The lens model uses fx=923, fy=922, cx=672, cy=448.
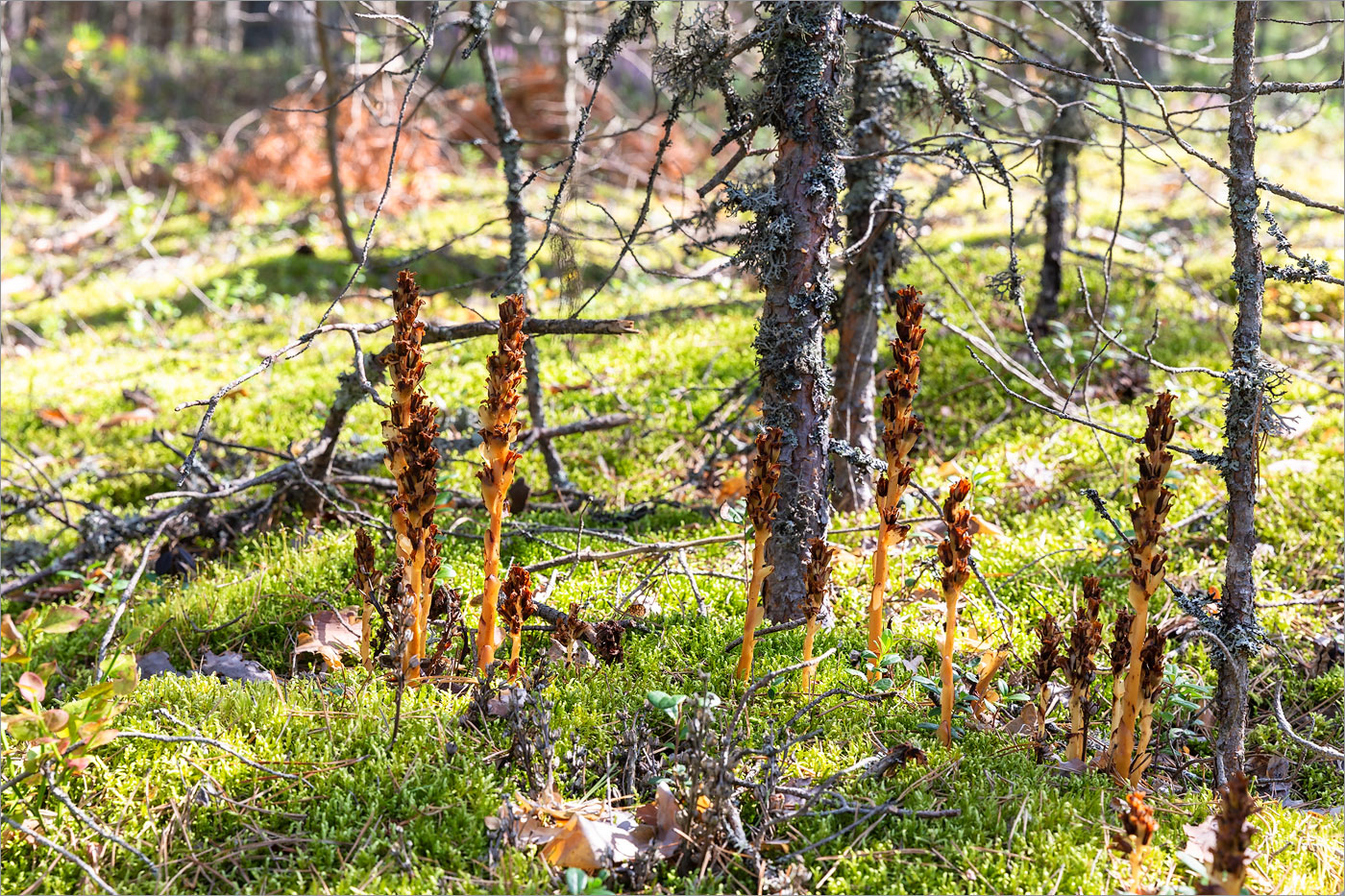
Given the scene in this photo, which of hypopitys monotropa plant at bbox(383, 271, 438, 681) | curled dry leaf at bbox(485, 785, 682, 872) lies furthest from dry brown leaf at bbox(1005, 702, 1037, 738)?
hypopitys monotropa plant at bbox(383, 271, 438, 681)

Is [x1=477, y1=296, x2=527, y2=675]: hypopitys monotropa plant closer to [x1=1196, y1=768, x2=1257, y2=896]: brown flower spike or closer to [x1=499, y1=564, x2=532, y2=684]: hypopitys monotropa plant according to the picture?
[x1=499, y1=564, x2=532, y2=684]: hypopitys monotropa plant

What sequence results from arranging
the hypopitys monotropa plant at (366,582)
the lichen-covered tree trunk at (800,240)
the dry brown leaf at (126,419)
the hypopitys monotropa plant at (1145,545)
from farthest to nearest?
1. the dry brown leaf at (126,419)
2. the lichen-covered tree trunk at (800,240)
3. the hypopitys monotropa plant at (366,582)
4. the hypopitys monotropa plant at (1145,545)

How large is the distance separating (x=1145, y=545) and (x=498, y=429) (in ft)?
6.50

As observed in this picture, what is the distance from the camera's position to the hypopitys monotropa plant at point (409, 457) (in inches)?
114

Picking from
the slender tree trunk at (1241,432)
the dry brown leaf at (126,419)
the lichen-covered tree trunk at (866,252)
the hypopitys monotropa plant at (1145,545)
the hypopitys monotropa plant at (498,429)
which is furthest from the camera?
the dry brown leaf at (126,419)

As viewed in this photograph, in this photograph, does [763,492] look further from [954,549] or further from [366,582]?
[366,582]

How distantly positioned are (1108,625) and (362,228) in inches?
366

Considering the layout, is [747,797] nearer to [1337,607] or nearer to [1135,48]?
[1337,607]

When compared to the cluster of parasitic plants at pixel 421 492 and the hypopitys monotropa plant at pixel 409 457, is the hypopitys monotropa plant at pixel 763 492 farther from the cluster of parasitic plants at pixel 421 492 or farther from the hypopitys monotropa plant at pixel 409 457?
the hypopitys monotropa plant at pixel 409 457

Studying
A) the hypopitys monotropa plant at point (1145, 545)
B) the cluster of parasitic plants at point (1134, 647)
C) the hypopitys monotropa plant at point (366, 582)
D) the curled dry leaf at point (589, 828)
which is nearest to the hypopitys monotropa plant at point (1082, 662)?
the cluster of parasitic plants at point (1134, 647)

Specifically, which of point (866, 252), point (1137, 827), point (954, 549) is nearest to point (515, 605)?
point (954, 549)

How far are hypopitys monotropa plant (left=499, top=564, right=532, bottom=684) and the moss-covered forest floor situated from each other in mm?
216

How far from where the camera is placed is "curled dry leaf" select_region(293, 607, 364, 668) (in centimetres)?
348

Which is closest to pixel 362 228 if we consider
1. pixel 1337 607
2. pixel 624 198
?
pixel 624 198
